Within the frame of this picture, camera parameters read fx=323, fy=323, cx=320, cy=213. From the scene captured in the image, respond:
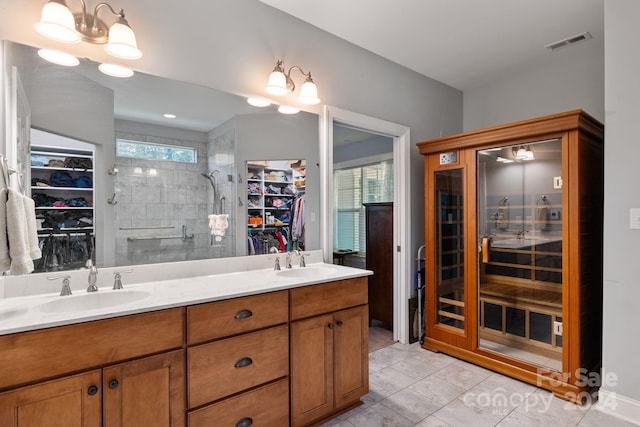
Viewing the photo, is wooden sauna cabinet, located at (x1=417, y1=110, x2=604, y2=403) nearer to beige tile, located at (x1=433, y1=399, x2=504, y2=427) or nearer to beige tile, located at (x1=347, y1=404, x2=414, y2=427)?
beige tile, located at (x1=433, y1=399, x2=504, y2=427)

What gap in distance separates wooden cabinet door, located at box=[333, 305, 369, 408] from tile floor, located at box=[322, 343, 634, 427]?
142 millimetres

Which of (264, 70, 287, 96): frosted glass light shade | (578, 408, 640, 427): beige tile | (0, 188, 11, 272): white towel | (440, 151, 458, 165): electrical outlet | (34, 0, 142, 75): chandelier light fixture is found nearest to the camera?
(0, 188, 11, 272): white towel

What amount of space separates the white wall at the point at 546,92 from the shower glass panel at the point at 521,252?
1.05m

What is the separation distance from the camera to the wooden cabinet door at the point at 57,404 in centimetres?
113

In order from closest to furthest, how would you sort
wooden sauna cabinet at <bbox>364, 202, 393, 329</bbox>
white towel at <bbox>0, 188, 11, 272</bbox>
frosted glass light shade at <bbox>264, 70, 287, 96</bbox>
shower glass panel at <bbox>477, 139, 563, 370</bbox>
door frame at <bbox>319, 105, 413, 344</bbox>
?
white towel at <bbox>0, 188, 11, 272</bbox> → frosted glass light shade at <bbox>264, 70, 287, 96</bbox> → shower glass panel at <bbox>477, 139, 563, 370</bbox> → door frame at <bbox>319, 105, 413, 344</bbox> → wooden sauna cabinet at <bbox>364, 202, 393, 329</bbox>

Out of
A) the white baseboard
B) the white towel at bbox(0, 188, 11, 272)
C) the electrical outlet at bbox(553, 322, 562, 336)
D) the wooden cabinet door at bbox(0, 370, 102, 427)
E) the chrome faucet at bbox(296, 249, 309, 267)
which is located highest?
the white towel at bbox(0, 188, 11, 272)

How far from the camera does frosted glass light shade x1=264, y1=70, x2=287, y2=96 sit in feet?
7.39

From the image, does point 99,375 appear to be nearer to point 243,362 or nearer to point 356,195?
point 243,362

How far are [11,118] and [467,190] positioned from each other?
305cm

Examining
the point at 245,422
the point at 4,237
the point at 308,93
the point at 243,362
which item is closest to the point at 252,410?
the point at 245,422

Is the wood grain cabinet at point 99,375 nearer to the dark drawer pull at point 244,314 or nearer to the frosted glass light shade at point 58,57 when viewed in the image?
the dark drawer pull at point 244,314

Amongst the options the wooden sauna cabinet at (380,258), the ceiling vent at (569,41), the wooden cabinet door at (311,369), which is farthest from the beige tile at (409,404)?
the ceiling vent at (569,41)

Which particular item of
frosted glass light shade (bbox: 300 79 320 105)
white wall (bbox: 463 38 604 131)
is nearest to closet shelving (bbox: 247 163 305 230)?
frosted glass light shade (bbox: 300 79 320 105)

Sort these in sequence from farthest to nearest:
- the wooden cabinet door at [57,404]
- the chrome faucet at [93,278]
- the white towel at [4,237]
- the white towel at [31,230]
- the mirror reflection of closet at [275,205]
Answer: the mirror reflection of closet at [275,205] → the chrome faucet at [93,278] → the white towel at [31,230] → the white towel at [4,237] → the wooden cabinet door at [57,404]
